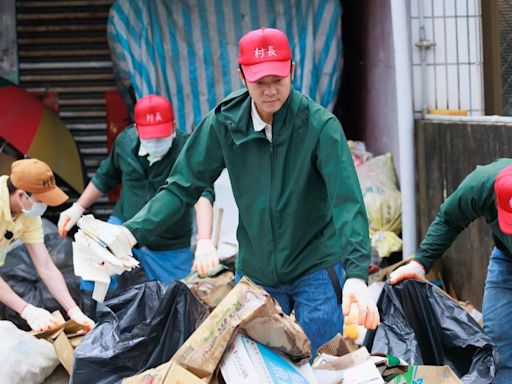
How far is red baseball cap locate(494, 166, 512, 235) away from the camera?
11.4 feet

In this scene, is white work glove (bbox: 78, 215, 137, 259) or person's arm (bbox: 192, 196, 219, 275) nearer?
white work glove (bbox: 78, 215, 137, 259)

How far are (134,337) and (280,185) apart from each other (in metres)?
0.87

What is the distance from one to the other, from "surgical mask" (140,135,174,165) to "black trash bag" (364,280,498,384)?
74.9 inches

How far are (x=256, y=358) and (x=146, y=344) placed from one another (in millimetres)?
811

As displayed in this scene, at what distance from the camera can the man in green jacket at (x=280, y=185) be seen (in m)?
3.28

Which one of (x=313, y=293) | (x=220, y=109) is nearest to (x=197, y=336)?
(x=313, y=293)

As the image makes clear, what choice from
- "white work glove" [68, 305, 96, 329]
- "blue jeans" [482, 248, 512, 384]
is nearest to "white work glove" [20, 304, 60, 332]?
"white work glove" [68, 305, 96, 329]

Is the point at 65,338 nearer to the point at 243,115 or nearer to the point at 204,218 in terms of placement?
the point at 204,218

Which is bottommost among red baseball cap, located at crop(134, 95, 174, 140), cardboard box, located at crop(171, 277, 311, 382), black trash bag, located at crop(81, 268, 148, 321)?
black trash bag, located at crop(81, 268, 148, 321)

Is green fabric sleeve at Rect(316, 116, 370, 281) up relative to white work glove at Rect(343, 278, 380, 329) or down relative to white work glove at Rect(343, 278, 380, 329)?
up

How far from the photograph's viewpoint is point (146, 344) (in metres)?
3.69

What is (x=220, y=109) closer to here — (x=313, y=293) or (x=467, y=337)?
(x=313, y=293)

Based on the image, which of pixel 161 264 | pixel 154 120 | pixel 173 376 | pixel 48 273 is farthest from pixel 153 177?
pixel 173 376

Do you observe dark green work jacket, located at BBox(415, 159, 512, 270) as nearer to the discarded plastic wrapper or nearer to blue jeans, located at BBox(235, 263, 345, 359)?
blue jeans, located at BBox(235, 263, 345, 359)
